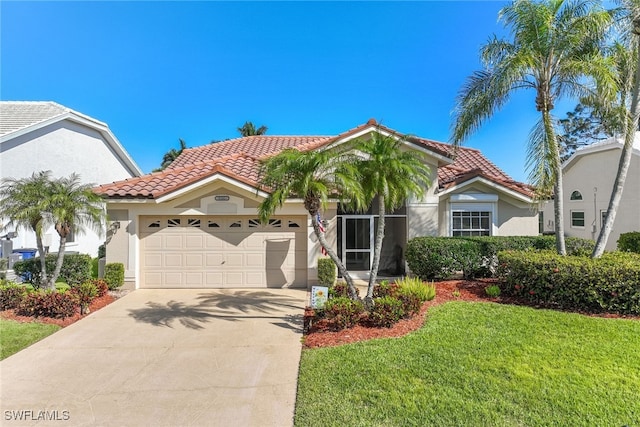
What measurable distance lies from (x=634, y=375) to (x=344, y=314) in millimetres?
4672

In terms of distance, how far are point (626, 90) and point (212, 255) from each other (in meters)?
14.0

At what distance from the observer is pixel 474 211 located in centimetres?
1349

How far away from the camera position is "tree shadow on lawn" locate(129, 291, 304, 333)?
8.32m

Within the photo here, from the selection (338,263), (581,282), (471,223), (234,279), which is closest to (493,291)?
(581,282)

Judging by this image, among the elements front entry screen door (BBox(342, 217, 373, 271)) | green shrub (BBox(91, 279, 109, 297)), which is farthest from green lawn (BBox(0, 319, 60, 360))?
front entry screen door (BBox(342, 217, 373, 271))

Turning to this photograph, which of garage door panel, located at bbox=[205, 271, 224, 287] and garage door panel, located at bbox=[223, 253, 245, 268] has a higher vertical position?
garage door panel, located at bbox=[223, 253, 245, 268]

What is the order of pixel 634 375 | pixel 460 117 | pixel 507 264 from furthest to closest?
pixel 460 117 < pixel 507 264 < pixel 634 375

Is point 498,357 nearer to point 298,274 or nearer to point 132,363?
point 132,363

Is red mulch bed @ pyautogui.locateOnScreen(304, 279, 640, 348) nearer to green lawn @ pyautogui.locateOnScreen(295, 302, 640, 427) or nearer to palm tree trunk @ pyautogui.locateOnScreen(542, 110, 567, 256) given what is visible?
green lawn @ pyautogui.locateOnScreen(295, 302, 640, 427)

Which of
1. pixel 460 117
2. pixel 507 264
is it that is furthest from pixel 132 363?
pixel 460 117

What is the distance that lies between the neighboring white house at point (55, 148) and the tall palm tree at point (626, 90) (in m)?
18.3

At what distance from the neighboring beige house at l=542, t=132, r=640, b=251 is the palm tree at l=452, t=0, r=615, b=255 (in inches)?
432

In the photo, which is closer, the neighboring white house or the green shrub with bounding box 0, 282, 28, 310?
the green shrub with bounding box 0, 282, 28, 310

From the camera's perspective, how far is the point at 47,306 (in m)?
8.37
